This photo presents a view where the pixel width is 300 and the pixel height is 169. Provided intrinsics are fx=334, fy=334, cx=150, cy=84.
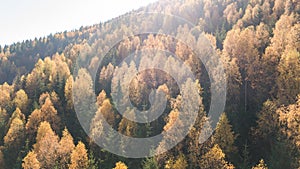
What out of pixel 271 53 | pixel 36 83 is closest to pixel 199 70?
pixel 271 53

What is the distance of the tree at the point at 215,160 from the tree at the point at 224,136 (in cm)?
333

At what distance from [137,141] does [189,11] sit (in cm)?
10436

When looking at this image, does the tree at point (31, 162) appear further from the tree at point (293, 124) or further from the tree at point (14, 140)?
the tree at point (293, 124)

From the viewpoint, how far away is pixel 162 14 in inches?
5945

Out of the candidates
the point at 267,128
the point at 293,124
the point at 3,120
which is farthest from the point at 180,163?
the point at 3,120

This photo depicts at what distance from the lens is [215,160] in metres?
45.7

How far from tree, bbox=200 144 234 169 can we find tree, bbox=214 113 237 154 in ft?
10.9

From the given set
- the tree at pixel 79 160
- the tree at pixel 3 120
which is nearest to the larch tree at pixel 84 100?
the tree at pixel 79 160

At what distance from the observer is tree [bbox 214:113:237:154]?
163 feet

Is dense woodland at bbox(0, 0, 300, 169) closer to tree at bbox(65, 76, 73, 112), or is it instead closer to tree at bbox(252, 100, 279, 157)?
tree at bbox(65, 76, 73, 112)

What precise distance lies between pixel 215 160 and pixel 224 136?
5495 millimetres

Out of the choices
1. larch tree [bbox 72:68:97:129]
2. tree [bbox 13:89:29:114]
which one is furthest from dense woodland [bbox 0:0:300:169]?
larch tree [bbox 72:68:97:129]

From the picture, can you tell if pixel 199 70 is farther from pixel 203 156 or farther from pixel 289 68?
pixel 203 156

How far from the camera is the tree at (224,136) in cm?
4981
